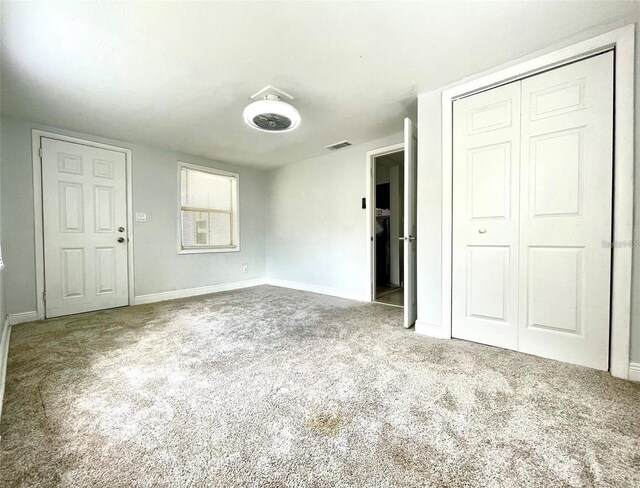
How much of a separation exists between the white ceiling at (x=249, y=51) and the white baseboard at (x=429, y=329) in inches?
84.5

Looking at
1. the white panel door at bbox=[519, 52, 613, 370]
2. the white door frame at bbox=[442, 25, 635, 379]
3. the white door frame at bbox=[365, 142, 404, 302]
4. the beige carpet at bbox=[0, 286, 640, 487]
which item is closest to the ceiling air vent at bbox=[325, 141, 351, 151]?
the white door frame at bbox=[365, 142, 404, 302]

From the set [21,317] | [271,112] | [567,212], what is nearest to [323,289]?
[271,112]

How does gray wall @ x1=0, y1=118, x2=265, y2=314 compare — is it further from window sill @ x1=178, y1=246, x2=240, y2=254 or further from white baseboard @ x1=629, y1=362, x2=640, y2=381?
white baseboard @ x1=629, y1=362, x2=640, y2=381

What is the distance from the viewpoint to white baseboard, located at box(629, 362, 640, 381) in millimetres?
1561

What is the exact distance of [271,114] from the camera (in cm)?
229

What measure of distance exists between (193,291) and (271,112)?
3214mm

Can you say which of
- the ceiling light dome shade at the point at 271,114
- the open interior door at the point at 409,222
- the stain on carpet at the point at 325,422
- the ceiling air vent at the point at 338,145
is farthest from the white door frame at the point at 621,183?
the ceiling air vent at the point at 338,145

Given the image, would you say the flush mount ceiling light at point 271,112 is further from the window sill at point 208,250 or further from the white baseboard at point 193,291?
the white baseboard at point 193,291

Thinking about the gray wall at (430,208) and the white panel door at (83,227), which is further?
the white panel door at (83,227)

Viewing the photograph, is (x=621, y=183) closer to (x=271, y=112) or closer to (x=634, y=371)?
(x=634, y=371)

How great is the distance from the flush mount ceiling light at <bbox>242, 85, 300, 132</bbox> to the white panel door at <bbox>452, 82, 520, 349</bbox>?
1.46m

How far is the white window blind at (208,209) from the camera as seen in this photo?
4164mm

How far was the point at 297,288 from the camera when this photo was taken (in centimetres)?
468

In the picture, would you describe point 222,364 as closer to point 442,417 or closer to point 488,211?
point 442,417
